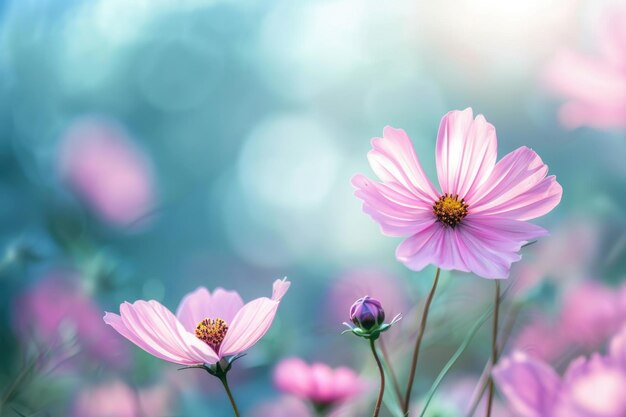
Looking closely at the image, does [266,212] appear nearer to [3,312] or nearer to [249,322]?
[3,312]

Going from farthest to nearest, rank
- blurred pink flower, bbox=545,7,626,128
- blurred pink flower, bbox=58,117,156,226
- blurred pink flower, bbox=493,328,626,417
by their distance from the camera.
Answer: blurred pink flower, bbox=58,117,156,226, blurred pink flower, bbox=545,7,626,128, blurred pink flower, bbox=493,328,626,417

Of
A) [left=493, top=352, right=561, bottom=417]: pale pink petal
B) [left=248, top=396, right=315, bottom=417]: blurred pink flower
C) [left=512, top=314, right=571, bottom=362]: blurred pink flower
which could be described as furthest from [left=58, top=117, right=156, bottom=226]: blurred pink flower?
[left=493, top=352, right=561, bottom=417]: pale pink petal

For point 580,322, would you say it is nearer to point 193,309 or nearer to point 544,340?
point 544,340

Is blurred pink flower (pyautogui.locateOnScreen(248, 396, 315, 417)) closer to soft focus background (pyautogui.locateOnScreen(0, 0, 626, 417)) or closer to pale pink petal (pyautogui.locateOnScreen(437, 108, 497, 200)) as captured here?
soft focus background (pyautogui.locateOnScreen(0, 0, 626, 417))

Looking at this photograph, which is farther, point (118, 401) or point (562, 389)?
point (118, 401)

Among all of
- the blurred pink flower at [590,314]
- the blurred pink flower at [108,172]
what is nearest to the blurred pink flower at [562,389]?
the blurred pink flower at [590,314]

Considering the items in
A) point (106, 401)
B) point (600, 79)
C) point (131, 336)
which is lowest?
point (106, 401)

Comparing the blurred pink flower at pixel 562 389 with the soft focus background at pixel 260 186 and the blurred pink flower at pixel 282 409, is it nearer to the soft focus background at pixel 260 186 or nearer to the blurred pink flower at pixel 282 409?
the soft focus background at pixel 260 186

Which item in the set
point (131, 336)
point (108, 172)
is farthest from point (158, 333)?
point (108, 172)
